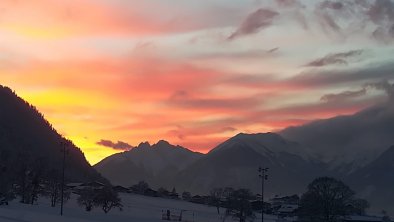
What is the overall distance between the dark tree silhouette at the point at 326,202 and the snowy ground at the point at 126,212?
2542 centimetres

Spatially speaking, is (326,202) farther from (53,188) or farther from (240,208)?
(53,188)

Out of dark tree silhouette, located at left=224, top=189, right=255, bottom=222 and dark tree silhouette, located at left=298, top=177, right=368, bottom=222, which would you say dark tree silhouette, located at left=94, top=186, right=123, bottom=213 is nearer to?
dark tree silhouette, located at left=224, top=189, right=255, bottom=222

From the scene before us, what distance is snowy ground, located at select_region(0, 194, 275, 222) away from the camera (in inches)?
2463

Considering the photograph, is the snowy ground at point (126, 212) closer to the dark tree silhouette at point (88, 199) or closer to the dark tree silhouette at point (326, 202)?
the dark tree silhouette at point (88, 199)

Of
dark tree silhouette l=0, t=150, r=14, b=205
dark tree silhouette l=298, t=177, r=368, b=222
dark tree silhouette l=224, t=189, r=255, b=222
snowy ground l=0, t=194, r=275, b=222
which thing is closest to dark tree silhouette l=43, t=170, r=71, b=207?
snowy ground l=0, t=194, r=275, b=222

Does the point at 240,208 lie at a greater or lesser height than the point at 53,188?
lesser

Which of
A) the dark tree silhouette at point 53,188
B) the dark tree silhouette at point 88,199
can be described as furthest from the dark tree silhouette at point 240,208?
the dark tree silhouette at point 53,188

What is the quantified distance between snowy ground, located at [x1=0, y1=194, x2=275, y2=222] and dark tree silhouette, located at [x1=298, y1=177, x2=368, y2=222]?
25417mm

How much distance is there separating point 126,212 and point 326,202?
2072 inches

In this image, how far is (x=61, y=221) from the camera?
190 feet

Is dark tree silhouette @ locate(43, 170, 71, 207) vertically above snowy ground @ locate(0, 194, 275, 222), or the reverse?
dark tree silhouette @ locate(43, 170, 71, 207)

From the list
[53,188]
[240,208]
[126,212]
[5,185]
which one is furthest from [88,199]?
[240,208]

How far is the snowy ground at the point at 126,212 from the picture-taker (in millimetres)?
62556

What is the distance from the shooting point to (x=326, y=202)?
104438 mm
